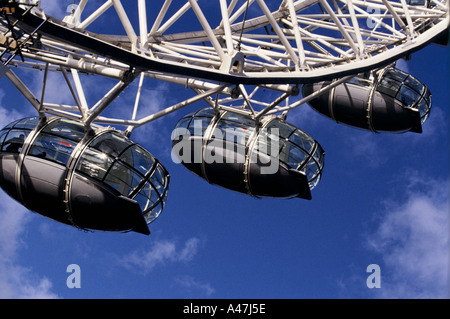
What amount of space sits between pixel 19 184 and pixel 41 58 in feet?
12.9

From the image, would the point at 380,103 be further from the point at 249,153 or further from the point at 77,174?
the point at 77,174

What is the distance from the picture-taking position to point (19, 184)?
25188 mm

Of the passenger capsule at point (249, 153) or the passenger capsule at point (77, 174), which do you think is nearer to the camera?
the passenger capsule at point (77, 174)

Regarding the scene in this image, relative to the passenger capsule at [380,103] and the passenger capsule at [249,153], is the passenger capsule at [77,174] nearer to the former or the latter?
the passenger capsule at [249,153]

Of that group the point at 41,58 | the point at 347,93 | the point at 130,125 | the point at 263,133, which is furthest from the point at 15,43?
the point at 347,93

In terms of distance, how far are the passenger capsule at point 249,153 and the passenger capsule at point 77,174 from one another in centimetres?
319

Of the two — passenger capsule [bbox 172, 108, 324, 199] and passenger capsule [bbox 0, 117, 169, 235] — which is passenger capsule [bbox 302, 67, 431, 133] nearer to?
passenger capsule [bbox 172, 108, 324, 199]

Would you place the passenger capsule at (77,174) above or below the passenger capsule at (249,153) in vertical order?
below

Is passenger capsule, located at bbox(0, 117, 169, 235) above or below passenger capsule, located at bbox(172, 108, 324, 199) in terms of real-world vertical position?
below

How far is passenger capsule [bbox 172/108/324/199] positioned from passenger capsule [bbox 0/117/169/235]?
3.19 metres

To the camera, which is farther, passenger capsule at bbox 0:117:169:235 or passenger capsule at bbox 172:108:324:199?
passenger capsule at bbox 172:108:324:199

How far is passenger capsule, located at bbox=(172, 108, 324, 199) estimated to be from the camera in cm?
2892

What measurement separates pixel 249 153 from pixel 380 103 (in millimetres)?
6549

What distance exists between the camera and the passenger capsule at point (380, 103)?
3244cm
